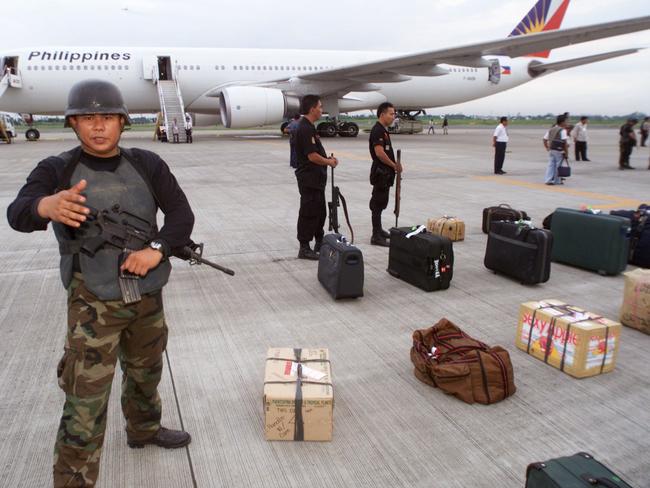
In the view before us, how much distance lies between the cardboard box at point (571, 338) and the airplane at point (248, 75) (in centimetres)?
1526

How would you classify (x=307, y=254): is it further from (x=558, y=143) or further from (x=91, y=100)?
(x=558, y=143)

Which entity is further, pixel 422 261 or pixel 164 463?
pixel 422 261

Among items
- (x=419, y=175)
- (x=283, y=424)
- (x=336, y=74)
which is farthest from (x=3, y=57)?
(x=283, y=424)

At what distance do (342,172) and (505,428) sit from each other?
11.3 m

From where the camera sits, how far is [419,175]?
1346 centimetres

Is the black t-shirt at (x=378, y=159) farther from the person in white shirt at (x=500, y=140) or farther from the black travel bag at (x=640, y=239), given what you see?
the person in white shirt at (x=500, y=140)

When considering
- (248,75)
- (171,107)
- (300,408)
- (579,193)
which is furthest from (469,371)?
(248,75)

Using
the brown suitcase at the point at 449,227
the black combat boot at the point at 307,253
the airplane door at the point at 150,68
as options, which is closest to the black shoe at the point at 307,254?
the black combat boot at the point at 307,253

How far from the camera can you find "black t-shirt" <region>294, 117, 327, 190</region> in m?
5.79

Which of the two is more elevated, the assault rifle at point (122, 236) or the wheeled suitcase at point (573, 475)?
the assault rifle at point (122, 236)

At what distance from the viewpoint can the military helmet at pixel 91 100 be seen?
211 cm

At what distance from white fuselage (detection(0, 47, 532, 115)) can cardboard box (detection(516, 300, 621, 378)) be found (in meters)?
21.3

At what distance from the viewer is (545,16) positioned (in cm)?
2747

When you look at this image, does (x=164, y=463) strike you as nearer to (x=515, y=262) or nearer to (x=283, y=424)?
(x=283, y=424)
